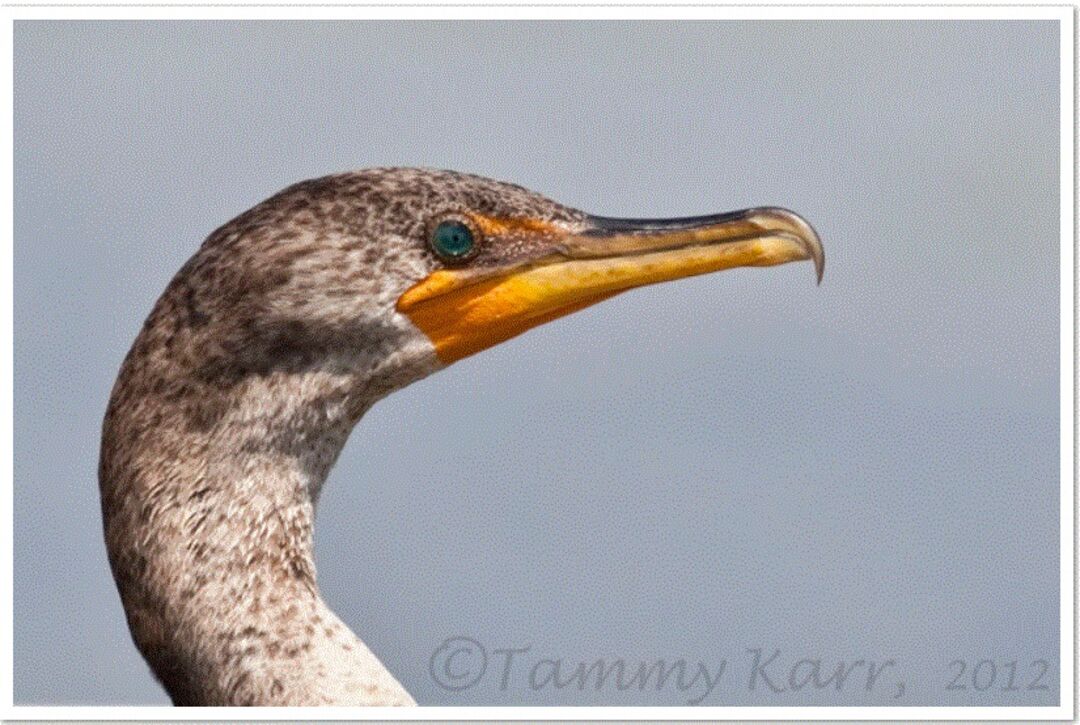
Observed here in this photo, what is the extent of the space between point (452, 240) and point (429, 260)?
101 millimetres

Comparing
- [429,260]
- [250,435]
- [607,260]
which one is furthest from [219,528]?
[607,260]

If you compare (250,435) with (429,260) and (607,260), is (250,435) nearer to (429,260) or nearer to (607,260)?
(429,260)

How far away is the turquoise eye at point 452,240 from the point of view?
619 centimetres

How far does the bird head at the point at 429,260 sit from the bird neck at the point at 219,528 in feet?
0.65

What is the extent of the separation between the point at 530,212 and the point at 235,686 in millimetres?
1731

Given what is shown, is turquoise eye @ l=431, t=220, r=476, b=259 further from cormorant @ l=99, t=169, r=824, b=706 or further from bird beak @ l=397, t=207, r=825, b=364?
bird beak @ l=397, t=207, r=825, b=364

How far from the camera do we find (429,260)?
6.19m

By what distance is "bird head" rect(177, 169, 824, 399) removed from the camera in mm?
5953

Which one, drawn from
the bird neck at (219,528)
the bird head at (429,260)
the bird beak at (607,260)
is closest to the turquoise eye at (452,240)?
the bird head at (429,260)

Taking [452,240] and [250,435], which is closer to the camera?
[250,435]

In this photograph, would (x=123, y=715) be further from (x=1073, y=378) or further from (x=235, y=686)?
(x=1073, y=378)

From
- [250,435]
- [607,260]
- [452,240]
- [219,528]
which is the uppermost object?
[452,240]

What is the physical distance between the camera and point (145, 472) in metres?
5.95
